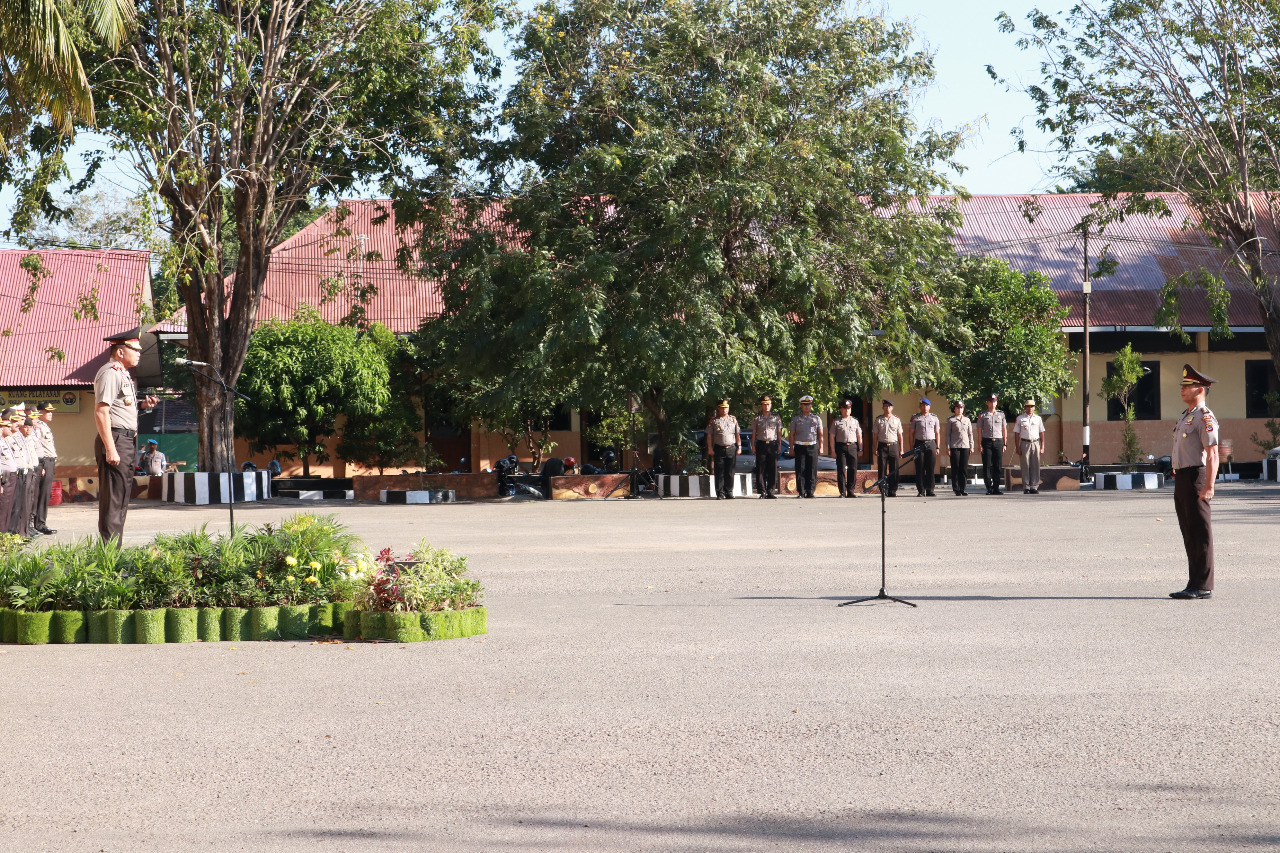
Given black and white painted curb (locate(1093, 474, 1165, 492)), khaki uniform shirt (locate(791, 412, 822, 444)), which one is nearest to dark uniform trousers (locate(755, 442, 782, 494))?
khaki uniform shirt (locate(791, 412, 822, 444))

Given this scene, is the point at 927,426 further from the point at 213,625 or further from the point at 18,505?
the point at 213,625

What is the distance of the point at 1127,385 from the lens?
33.1 m

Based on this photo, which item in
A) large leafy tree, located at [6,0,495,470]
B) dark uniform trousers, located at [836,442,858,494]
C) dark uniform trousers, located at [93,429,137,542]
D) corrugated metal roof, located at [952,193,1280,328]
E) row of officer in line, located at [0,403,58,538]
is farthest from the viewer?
corrugated metal roof, located at [952,193,1280,328]

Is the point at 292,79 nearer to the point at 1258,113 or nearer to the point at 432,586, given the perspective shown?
the point at 432,586

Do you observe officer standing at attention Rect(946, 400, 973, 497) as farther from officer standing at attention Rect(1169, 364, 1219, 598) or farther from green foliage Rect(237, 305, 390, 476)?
officer standing at attention Rect(1169, 364, 1219, 598)

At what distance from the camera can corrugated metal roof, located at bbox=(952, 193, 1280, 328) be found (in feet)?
113

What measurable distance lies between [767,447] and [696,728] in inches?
738

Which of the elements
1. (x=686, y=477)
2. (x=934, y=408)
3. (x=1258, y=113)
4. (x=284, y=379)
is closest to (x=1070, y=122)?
(x=1258, y=113)

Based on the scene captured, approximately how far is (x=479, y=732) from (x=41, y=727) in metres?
2.07

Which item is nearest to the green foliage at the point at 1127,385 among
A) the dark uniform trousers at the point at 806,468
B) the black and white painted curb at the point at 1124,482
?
the black and white painted curb at the point at 1124,482

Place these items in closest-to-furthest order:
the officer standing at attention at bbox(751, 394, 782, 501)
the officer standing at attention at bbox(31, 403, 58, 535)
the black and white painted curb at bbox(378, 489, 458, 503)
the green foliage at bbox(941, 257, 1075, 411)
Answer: the officer standing at attention at bbox(31, 403, 58, 535) → the officer standing at attention at bbox(751, 394, 782, 501) → the black and white painted curb at bbox(378, 489, 458, 503) → the green foliage at bbox(941, 257, 1075, 411)

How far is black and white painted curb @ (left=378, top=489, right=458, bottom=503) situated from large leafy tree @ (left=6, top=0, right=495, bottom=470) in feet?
10.9

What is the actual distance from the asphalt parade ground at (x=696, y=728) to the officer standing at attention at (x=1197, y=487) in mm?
339

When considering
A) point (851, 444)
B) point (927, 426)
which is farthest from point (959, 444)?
point (851, 444)
